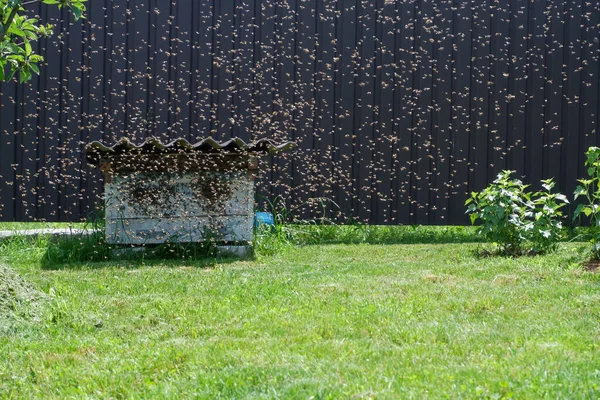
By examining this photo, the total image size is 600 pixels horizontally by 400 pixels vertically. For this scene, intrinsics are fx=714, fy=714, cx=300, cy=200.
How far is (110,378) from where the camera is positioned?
212cm

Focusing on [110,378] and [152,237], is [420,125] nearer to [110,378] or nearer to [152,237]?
[152,237]

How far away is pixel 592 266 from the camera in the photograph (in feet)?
12.9

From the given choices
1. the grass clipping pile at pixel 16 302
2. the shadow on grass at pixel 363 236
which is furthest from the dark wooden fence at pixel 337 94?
the grass clipping pile at pixel 16 302

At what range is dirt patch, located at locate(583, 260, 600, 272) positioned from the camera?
3.81m

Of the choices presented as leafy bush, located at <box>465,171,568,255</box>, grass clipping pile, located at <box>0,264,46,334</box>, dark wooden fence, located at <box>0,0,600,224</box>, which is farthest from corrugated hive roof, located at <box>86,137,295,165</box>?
grass clipping pile, located at <box>0,264,46,334</box>

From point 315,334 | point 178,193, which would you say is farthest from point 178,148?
point 315,334

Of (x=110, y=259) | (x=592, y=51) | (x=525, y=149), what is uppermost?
(x=592, y=51)

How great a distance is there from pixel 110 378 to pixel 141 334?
1.72ft

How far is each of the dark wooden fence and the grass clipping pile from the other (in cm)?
323

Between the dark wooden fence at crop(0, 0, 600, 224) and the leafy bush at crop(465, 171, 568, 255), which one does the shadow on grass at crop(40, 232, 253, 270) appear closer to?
the dark wooden fence at crop(0, 0, 600, 224)

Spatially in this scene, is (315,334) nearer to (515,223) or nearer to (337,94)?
(515,223)

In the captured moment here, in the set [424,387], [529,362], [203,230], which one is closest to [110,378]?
[424,387]

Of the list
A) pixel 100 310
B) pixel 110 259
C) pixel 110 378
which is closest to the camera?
pixel 110 378

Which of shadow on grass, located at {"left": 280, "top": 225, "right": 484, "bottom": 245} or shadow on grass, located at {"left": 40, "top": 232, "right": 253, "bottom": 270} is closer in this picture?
shadow on grass, located at {"left": 40, "top": 232, "right": 253, "bottom": 270}
